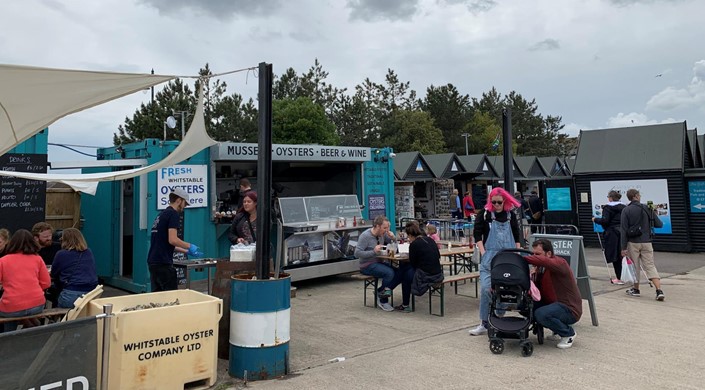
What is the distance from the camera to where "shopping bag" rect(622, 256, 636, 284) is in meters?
7.84

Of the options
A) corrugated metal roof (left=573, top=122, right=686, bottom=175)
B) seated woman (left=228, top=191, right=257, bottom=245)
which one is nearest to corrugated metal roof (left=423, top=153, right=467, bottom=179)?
corrugated metal roof (left=573, top=122, right=686, bottom=175)

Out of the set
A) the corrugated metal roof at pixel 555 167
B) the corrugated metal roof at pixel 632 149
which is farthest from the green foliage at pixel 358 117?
the corrugated metal roof at pixel 632 149

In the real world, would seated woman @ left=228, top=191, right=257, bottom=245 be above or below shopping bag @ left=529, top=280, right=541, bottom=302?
above

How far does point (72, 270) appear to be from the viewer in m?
5.05

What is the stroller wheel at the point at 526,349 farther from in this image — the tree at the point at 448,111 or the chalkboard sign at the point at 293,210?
the tree at the point at 448,111

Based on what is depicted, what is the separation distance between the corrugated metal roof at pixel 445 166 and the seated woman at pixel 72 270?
1804 centimetres

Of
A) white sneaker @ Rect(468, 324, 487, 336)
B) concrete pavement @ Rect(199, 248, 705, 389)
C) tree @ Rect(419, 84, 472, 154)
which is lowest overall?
concrete pavement @ Rect(199, 248, 705, 389)

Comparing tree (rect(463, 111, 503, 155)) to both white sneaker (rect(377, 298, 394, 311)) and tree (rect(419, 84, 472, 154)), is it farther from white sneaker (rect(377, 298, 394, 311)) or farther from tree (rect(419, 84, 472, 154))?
white sneaker (rect(377, 298, 394, 311))

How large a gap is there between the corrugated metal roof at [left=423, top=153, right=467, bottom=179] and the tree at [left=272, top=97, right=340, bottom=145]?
1280 centimetres

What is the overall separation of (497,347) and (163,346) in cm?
321

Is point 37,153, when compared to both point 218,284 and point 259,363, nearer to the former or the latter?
point 218,284

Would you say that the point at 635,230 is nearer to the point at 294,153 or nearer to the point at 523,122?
the point at 294,153

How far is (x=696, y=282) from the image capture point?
29.2 ft

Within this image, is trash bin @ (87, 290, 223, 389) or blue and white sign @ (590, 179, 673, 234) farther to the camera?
blue and white sign @ (590, 179, 673, 234)
